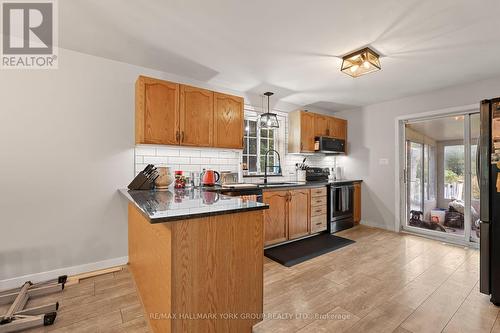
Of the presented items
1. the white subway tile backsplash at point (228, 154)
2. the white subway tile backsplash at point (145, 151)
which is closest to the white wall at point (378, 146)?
the white subway tile backsplash at point (228, 154)

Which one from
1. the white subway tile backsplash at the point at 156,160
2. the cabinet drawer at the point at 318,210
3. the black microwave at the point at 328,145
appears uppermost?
the black microwave at the point at 328,145

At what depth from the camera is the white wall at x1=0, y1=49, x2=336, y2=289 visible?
2.25 m

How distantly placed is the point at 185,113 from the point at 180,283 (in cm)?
210

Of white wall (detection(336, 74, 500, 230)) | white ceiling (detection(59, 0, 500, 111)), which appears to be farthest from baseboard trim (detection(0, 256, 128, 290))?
white wall (detection(336, 74, 500, 230))

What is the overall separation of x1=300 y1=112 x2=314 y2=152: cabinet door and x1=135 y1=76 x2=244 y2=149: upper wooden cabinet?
139 centimetres

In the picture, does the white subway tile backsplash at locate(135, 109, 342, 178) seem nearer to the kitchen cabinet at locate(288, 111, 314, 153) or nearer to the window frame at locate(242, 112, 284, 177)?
the window frame at locate(242, 112, 284, 177)

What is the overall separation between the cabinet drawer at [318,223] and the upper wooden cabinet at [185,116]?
71.4 inches

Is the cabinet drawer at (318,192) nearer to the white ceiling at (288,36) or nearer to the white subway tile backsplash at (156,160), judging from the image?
the white ceiling at (288,36)

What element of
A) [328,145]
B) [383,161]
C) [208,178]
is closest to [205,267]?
[208,178]

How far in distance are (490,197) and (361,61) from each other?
179cm

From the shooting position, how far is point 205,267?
136 cm

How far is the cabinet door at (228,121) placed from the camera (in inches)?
123

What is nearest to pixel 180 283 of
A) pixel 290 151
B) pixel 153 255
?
pixel 153 255

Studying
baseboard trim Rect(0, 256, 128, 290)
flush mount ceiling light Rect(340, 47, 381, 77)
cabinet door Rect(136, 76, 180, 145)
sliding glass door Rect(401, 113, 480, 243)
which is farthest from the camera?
sliding glass door Rect(401, 113, 480, 243)
